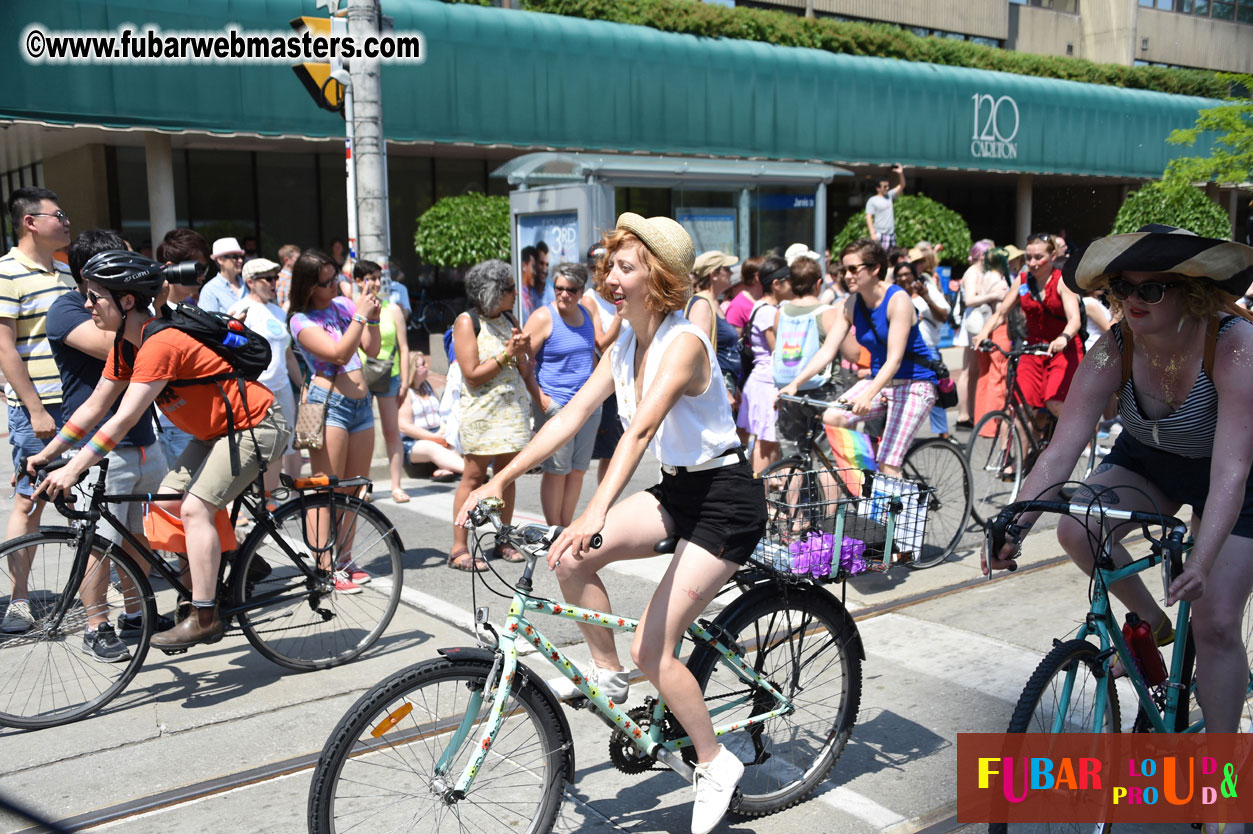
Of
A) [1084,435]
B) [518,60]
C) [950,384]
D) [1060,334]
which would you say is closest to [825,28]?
[518,60]

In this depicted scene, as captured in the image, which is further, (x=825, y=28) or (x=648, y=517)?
(x=825, y=28)

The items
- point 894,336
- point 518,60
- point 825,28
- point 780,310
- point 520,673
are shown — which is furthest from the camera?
point 825,28

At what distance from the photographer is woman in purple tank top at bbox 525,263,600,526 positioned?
649cm

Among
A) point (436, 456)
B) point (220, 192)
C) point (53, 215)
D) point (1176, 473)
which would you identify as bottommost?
point (436, 456)

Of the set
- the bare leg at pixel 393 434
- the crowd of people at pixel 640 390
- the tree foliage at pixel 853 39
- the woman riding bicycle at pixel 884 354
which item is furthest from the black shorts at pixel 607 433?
the tree foliage at pixel 853 39

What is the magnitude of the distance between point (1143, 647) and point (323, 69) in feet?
26.9

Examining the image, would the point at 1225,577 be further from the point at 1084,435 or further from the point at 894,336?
the point at 894,336

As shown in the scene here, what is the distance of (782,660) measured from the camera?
11.6 ft

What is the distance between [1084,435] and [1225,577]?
0.56 meters

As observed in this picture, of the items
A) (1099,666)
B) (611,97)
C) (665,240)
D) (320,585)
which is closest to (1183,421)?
(1099,666)

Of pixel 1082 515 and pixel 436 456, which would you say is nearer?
pixel 1082 515

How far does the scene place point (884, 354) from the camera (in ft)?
20.7

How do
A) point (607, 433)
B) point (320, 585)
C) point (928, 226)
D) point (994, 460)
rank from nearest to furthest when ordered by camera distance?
point (320, 585), point (607, 433), point (994, 460), point (928, 226)

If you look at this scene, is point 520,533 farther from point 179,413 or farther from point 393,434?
point 393,434
